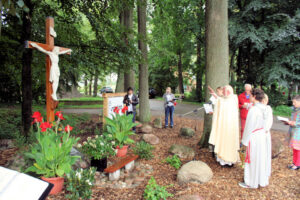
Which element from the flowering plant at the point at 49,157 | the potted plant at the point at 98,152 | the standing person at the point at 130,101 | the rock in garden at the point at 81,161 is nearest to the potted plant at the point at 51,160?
the flowering plant at the point at 49,157

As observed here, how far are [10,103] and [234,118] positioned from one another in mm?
11968

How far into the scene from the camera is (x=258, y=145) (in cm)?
360

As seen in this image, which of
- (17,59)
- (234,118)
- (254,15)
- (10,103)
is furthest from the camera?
(254,15)

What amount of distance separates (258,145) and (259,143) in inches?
1.6

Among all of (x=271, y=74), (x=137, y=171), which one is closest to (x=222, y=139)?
(x=137, y=171)

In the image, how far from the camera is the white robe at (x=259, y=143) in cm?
360

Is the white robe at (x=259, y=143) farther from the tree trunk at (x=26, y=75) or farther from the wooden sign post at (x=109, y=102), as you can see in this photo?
the tree trunk at (x=26, y=75)

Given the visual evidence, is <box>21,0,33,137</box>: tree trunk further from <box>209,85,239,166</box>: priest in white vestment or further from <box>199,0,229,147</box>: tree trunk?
<box>209,85,239,166</box>: priest in white vestment

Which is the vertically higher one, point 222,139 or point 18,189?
point 18,189

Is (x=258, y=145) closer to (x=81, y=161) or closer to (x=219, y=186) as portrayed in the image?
(x=219, y=186)

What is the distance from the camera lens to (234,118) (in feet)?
14.2

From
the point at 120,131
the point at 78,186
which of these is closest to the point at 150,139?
the point at 120,131

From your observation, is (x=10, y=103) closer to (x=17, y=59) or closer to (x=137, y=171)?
(x=17, y=59)

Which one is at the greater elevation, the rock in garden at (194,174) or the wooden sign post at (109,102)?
the wooden sign post at (109,102)
